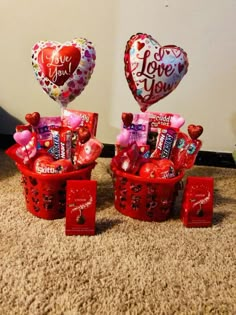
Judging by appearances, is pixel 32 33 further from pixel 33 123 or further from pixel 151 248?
pixel 151 248

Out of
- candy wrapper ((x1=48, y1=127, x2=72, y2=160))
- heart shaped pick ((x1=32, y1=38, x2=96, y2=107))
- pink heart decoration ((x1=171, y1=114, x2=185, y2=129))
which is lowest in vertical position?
candy wrapper ((x1=48, y1=127, x2=72, y2=160))

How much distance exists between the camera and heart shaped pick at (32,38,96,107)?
1.10 meters

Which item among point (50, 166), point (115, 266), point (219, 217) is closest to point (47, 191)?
point (50, 166)

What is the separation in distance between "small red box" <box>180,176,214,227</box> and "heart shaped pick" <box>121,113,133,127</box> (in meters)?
0.25

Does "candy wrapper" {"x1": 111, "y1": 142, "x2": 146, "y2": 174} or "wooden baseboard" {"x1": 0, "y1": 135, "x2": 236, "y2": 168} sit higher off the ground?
"candy wrapper" {"x1": 111, "y1": 142, "x2": 146, "y2": 174}

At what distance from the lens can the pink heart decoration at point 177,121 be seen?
3.84 feet

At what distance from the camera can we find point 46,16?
1.56 meters

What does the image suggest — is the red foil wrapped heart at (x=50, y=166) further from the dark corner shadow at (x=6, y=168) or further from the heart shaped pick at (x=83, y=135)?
the dark corner shadow at (x=6, y=168)

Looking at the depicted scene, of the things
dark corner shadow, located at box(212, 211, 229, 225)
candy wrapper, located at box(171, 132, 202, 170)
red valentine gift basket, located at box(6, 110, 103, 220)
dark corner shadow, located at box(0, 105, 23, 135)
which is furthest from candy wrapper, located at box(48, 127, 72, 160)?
dark corner shadow, located at box(0, 105, 23, 135)

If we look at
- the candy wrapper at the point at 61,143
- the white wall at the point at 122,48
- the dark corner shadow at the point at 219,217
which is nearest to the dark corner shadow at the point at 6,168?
the white wall at the point at 122,48

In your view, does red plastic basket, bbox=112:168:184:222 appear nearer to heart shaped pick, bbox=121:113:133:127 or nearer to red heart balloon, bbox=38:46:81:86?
heart shaped pick, bbox=121:113:133:127

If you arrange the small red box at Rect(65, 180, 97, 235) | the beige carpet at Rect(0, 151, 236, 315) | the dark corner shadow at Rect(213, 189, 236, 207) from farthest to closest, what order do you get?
the dark corner shadow at Rect(213, 189, 236, 207) → the small red box at Rect(65, 180, 97, 235) → the beige carpet at Rect(0, 151, 236, 315)

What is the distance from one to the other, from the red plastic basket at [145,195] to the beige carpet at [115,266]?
0.10ft

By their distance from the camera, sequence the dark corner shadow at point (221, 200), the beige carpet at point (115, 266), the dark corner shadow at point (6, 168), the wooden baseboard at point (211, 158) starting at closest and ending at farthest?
the beige carpet at point (115, 266), the dark corner shadow at point (221, 200), the dark corner shadow at point (6, 168), the wooden baseboard at point (211, 158)
